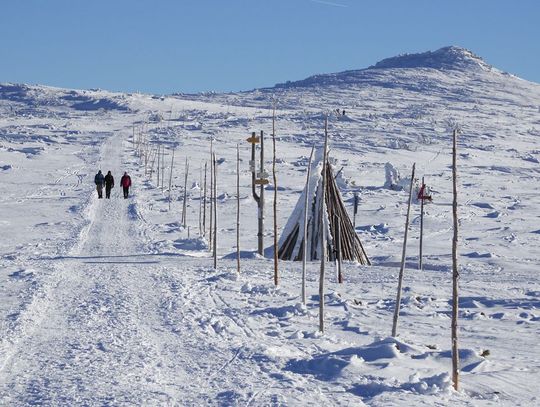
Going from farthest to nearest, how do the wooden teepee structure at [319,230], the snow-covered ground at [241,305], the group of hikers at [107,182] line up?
the group of hikers at [107,182]
the wooden teepee structure at [319,230]
the snow-covered ground at [241,305]

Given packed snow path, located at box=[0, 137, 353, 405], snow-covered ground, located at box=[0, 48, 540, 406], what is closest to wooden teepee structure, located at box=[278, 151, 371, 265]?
snow-covered ground, located at box=[0, 48, 540, 406]

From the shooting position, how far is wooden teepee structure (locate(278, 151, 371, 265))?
19.6 meters

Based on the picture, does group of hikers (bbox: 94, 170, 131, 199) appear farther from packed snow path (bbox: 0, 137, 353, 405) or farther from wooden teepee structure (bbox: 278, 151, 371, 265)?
packed snow path (bbox: 0, 137, 353, 405)

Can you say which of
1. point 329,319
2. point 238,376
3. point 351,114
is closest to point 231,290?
point 329,319

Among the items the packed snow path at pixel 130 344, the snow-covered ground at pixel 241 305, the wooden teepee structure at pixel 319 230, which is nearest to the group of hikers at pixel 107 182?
the snow-covered ground at pixel 241 305

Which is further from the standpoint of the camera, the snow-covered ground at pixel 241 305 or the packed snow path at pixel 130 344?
the snow-covered ground at pixel 241 305

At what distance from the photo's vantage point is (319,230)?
64.4 feet

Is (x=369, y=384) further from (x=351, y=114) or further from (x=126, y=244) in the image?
(x=351, y=114)

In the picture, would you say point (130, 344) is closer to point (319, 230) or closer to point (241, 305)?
point (241, 305)

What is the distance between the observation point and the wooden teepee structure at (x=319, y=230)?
1958cm

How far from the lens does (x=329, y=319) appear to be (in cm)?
1222

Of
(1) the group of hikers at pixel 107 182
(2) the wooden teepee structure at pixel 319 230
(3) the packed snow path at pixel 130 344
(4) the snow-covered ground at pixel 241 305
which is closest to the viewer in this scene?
(3) the packed snow path at pixel 130 344

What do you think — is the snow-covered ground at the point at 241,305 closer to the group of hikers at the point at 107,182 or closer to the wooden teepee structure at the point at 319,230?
the group of hikers at the point at 107,182

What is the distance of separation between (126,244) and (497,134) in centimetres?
8541
